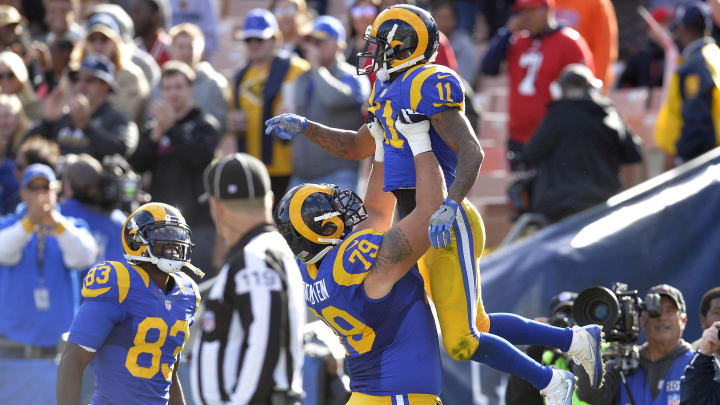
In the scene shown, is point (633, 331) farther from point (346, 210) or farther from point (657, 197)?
point (657, 197)

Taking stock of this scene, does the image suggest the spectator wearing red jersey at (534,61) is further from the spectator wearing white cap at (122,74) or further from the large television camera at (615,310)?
the large television camera at (615,310)

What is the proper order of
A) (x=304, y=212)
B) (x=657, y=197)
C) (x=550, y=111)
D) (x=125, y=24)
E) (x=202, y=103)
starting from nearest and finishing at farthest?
(x=304, y=212)
(x=657, y=197)
(x=550, y=111)
(x=202, y=103)
(x=125, y=24)

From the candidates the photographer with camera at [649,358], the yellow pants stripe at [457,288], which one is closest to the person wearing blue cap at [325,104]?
the photographer with camera at [649,358]

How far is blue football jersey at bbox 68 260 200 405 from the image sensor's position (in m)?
5.35

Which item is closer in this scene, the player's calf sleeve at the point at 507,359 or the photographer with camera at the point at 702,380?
the player's calf sleeve at the point at 507,359

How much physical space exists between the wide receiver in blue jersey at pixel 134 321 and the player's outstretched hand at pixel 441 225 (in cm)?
120

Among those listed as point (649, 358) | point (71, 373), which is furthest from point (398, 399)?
point (649, 358)

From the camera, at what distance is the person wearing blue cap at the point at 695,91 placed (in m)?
9.03

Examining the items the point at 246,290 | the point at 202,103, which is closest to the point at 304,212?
the point at 246,290

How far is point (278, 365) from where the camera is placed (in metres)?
6.48

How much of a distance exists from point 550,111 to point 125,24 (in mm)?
4878

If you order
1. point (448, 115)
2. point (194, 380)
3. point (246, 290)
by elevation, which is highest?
point (448, 115)

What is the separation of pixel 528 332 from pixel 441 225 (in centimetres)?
88

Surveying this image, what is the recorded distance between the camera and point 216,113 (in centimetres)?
1024
